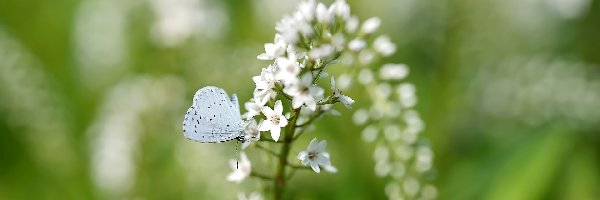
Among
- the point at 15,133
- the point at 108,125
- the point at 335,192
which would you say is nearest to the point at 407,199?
the point at 335,192

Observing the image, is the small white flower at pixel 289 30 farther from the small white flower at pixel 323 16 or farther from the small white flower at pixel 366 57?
the small white flower at pixel 366 57

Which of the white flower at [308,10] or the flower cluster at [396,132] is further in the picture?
the flower cluster at [396,132]

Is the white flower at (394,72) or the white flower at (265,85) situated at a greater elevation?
the white flower at (394,72)

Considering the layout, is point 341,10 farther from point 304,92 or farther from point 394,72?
point 394,72

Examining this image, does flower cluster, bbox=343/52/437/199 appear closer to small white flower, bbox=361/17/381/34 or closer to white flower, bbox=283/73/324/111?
small white flower, bbox=361/17/381/34

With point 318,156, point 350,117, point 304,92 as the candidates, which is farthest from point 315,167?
point 350,117

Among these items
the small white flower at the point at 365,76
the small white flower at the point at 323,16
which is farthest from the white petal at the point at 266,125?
the small white flower at the point at 365,76

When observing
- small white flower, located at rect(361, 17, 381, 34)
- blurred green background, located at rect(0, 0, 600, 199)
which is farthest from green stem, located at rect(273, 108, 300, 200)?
blurred green background, located at rect(0, 0, 600, 199)
